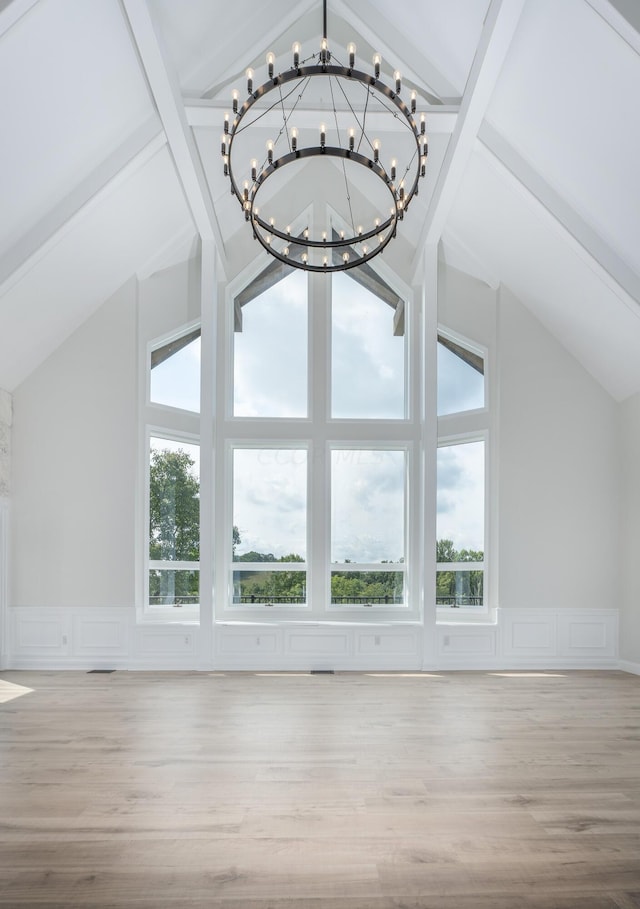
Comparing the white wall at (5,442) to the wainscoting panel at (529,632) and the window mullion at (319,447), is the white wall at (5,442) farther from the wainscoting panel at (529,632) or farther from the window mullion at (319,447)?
the wainscoting panel at (529,632)

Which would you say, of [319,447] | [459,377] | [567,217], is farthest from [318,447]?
[567,217]

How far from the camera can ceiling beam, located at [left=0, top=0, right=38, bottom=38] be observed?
3.56 metres

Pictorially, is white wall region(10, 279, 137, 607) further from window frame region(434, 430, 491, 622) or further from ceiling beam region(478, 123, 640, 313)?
ceiling beam region(478, 123, 640, 313)

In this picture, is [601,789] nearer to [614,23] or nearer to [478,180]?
[614,23]

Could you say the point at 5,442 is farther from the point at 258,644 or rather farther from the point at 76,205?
the point at 258,644

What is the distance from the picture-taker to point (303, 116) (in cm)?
543

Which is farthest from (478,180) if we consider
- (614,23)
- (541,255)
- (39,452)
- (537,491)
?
(39,452)

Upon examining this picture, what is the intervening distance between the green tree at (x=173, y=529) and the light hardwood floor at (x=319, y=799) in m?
1.48

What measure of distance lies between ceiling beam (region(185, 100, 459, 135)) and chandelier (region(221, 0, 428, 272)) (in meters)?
0.01

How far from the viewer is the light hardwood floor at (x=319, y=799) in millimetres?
2422

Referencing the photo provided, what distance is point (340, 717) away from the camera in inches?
184

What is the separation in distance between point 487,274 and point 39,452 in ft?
17.1

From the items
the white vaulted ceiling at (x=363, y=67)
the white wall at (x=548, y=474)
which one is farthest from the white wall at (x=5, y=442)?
the white wall at (x=548, y=474)

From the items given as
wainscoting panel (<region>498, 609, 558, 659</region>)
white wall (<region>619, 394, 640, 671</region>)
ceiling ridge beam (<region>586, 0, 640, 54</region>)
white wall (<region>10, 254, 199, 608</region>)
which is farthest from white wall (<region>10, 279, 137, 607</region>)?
white wall (<region>619, 394, 640, 671</region>)
